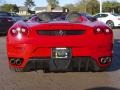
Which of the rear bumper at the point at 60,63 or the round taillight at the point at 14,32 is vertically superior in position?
the round taillight at the point at 14,32

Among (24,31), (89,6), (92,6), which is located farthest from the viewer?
(89,6)

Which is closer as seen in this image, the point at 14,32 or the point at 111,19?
the point at 14,32

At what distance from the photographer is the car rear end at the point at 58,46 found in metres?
7.02

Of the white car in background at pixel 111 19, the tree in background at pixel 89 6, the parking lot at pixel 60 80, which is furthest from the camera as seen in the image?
A: the tree in background at pixel 89 6

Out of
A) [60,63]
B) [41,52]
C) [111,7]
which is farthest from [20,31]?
[111,7]

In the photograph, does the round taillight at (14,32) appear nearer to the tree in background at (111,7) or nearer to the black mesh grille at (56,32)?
the black mesh grille at (56,32)

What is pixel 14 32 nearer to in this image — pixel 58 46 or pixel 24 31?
pixel 24 31

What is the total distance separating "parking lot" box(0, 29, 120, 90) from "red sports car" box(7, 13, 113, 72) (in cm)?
24

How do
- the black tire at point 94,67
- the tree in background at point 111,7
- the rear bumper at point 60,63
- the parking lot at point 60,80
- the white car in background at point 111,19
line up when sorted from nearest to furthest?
the parking lot at point 60,80 → the rear bumper at point 60,63 → the black tire at point 94,67 → the white car in background at point 111,19 → the tree in background at point 111,7

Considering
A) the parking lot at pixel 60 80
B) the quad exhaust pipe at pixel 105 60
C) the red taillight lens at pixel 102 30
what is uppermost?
the red taillight lens at pixel 102 30

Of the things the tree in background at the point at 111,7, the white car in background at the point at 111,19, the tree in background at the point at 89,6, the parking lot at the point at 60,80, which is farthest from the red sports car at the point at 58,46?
the tree in background at the point at 111,7

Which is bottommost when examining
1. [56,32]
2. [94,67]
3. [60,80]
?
[60,80]

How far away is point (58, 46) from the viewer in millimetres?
7039

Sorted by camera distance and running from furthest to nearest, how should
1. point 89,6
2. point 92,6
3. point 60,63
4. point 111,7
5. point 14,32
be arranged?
point 111,7, point 89,6, point 92,6, point 14,32, point 60,63
